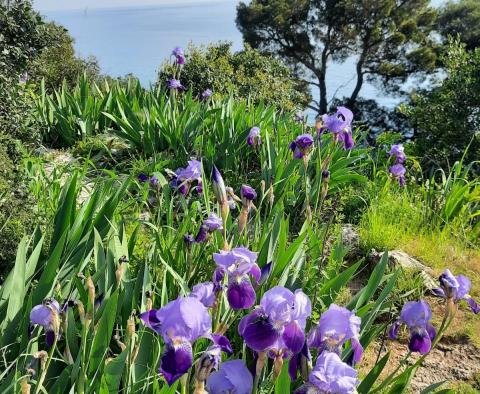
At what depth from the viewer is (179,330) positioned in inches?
42.1

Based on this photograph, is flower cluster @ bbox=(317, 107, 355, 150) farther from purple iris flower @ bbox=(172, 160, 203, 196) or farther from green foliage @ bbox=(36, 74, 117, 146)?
green foliage @ bbox=(36, 74, 117, 146)

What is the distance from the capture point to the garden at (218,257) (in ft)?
3.98

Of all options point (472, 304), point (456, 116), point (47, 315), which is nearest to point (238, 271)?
point (47, 315)

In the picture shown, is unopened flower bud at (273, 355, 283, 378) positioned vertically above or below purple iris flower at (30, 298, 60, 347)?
below

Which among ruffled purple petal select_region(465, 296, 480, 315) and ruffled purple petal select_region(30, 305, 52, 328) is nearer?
ruffled purple petal select_region(30, 305, 52, 328)

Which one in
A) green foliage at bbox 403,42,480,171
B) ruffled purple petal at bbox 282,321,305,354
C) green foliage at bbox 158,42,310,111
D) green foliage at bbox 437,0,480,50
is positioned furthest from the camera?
green foliage at bbox 437,0,480,50

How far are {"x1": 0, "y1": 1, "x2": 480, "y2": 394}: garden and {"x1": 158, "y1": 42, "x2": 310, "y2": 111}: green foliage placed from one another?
8.10ft

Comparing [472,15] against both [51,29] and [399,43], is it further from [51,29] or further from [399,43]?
[51,29]

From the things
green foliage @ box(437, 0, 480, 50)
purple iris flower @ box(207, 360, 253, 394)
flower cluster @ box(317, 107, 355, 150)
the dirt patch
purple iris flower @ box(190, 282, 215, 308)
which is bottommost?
the dirt patch

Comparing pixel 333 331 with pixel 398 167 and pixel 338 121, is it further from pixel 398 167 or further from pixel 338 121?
pixel 398 167

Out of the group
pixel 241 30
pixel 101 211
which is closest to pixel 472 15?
pixel 241 30

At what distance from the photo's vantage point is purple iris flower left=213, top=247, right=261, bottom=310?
1.30 metres

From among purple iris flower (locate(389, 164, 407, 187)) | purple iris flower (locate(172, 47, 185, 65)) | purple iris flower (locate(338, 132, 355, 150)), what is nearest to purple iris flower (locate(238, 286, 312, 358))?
purple iris flower (locate(338, 132, 355, 150))

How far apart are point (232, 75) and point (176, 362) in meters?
7.81
